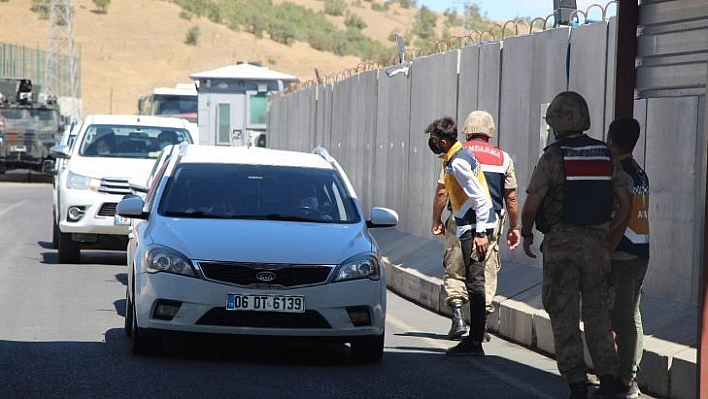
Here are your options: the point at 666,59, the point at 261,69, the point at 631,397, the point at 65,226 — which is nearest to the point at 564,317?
the point at 631,397

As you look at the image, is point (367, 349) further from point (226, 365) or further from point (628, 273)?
point (628, 273)

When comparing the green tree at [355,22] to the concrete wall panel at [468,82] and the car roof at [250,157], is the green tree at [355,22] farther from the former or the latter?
the car roof at [250,157]

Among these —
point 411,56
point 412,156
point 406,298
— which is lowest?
point 406,298

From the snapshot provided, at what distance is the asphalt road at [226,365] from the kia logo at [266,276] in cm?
61

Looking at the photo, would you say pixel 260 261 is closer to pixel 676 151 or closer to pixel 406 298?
pixel 676 151

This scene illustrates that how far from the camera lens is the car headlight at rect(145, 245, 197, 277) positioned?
32.6 ft

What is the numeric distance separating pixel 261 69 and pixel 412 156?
21213mm

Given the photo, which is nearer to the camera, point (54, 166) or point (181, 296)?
point (181, 296)

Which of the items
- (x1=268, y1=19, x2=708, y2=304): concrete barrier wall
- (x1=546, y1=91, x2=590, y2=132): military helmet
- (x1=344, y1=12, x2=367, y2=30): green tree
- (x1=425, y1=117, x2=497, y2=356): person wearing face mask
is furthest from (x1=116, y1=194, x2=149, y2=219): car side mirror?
(x1=344, y1=12, x2=367, y2=30): green tree

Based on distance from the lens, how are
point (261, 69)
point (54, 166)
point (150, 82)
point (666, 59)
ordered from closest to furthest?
point (666, 59) < point (54, 166) < point (261, 69) < point (150, 82)

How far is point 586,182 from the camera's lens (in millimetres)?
8609

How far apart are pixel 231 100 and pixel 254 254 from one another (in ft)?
93.2

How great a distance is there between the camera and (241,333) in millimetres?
9891

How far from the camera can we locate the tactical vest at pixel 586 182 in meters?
8.59
